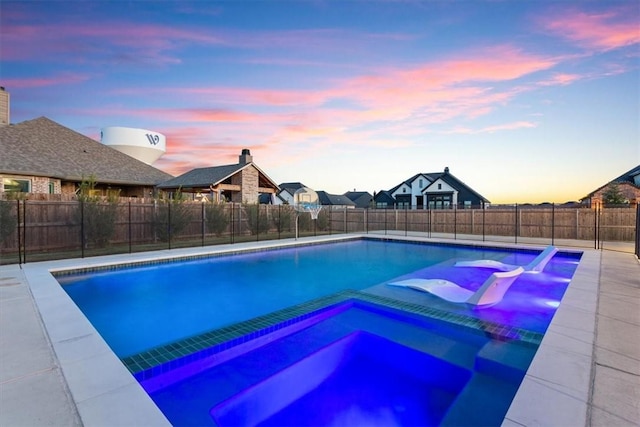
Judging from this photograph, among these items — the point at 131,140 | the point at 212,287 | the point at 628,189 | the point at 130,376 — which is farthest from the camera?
the point at 131,140

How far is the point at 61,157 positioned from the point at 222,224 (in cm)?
807

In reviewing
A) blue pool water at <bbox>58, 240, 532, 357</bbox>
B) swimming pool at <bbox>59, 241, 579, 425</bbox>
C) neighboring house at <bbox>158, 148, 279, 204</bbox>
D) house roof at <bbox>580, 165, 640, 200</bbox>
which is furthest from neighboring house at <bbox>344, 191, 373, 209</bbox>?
swimming pool at <bbox>59, 241, 579, 425</bbox>

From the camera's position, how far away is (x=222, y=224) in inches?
598

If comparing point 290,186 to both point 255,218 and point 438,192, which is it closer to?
point 438,192

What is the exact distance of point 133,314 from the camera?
5496mm

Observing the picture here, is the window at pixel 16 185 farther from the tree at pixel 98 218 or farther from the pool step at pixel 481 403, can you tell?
the pool step at pixel 481 403

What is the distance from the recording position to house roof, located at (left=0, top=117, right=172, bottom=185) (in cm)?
1323

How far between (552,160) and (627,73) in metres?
5.79

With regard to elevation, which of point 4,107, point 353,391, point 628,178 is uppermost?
point 4,107

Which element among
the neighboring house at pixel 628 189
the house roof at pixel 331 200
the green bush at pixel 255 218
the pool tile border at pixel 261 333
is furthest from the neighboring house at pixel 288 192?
the pool tile border at pixel 261 333

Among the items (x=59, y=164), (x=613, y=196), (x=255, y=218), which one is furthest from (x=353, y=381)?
(x=613, y=196)

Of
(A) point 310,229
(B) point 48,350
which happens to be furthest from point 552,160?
(B) point 48,350

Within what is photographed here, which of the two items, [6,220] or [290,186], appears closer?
[6,220]

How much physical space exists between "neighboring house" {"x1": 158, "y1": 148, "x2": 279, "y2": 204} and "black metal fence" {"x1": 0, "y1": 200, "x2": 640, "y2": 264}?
3.12 m
